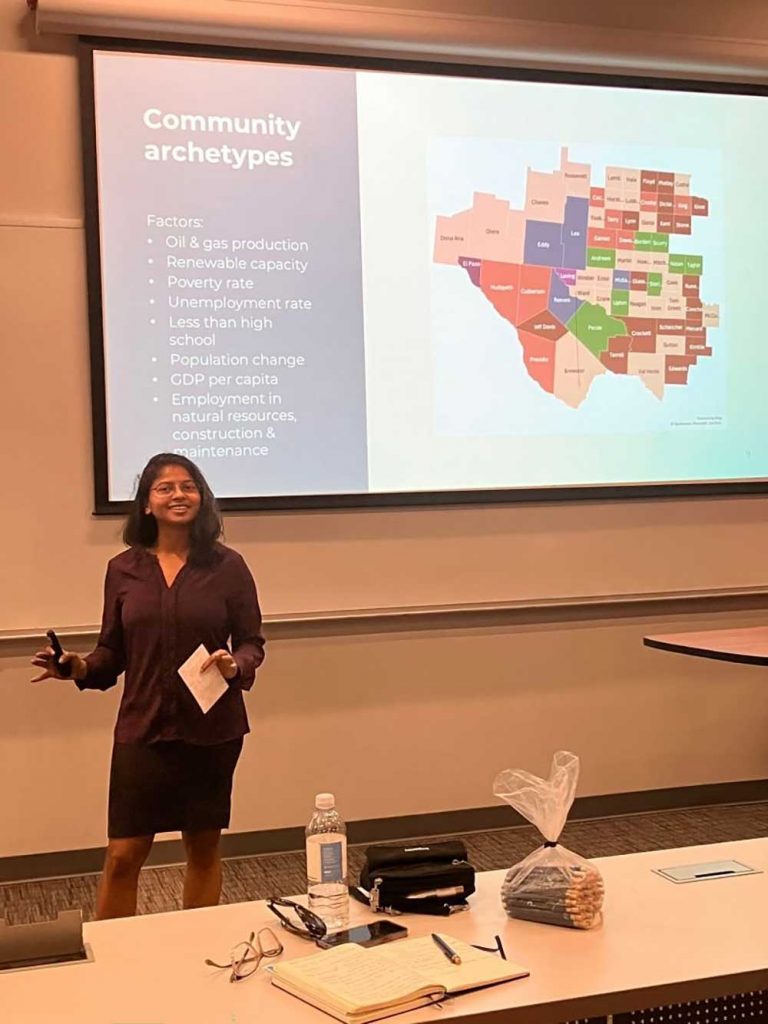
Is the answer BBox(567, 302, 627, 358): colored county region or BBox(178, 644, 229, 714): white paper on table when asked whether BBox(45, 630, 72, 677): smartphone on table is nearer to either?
BBox(178, 644, 229, 714): white paper on table

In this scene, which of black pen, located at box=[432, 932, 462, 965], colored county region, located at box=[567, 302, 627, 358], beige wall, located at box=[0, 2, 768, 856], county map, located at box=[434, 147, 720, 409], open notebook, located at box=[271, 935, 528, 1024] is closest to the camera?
open notebook, located at box=[271, 935, 528, 1024]

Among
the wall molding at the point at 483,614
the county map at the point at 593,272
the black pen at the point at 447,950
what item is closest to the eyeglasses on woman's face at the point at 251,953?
the black pen at the point at 447,950

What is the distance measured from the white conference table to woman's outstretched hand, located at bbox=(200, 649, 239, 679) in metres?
1.04

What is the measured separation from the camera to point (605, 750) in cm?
484

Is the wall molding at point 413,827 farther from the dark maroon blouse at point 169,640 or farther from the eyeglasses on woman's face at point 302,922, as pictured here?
the eyeglasses on woman's face at point 302,922

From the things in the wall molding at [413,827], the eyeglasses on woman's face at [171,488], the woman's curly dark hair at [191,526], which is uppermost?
the eyeglasses on woman's face at [171,488]

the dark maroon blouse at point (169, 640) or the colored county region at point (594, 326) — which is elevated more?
the colored county region at point (594, 326)

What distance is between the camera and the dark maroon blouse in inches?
121

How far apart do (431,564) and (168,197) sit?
1.66 meters

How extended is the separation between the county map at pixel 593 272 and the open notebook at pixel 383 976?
129 inches

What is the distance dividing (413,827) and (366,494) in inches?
50.8

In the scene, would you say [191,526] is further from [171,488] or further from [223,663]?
[223,663]

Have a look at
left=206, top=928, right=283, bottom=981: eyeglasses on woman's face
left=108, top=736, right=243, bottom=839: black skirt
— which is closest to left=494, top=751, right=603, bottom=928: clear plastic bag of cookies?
left=206, top=928, right=283, bottom=981: eyeglasses on woman's face

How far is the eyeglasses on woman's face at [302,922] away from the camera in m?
1.88
